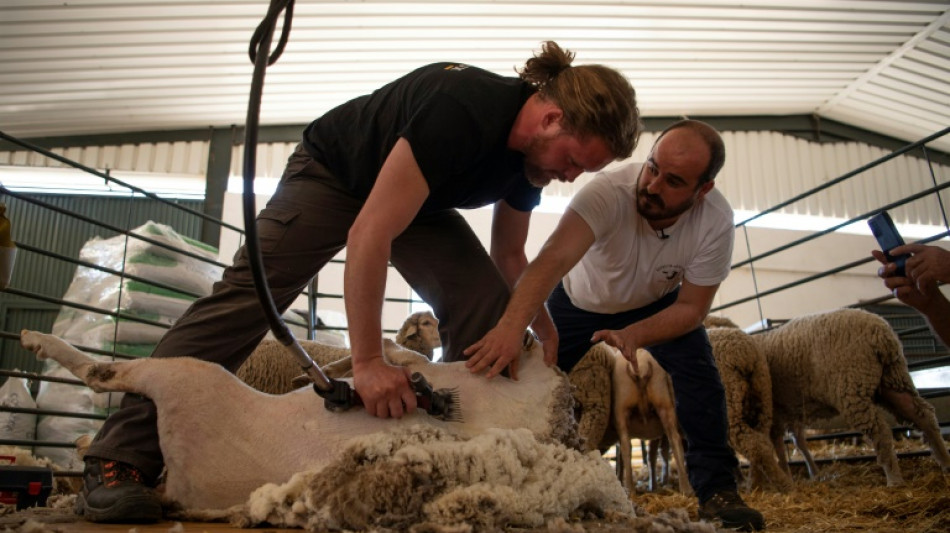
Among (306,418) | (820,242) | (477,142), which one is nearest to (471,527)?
(306,418)

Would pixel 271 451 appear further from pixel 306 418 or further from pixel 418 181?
pixel 418 181

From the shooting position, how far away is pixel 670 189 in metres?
2.67

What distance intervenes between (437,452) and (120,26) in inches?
288

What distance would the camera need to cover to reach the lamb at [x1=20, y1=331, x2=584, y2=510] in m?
1.89

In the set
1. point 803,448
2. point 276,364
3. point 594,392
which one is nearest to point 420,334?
point 276,364

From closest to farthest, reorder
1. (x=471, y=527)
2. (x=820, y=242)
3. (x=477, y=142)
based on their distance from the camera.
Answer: (x=471, y=527)
(x=477, y=142)
(x=820, y=242)

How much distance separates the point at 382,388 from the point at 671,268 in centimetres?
145

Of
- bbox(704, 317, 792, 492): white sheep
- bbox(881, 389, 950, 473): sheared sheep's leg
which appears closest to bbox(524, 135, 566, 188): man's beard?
bbox(704, 317, 792, 492): white sheep

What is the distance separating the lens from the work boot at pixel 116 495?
1.78 metres

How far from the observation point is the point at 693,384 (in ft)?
9.37

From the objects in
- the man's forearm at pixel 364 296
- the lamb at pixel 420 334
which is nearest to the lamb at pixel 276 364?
the lamb at pixel 420 334

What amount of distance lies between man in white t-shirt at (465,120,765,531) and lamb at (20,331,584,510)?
0.53m

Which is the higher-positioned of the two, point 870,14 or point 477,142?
point 870,14

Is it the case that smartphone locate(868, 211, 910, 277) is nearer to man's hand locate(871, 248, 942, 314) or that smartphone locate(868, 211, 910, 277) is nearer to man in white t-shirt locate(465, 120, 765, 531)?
man's hand locate(871, 248, 942, 314)
